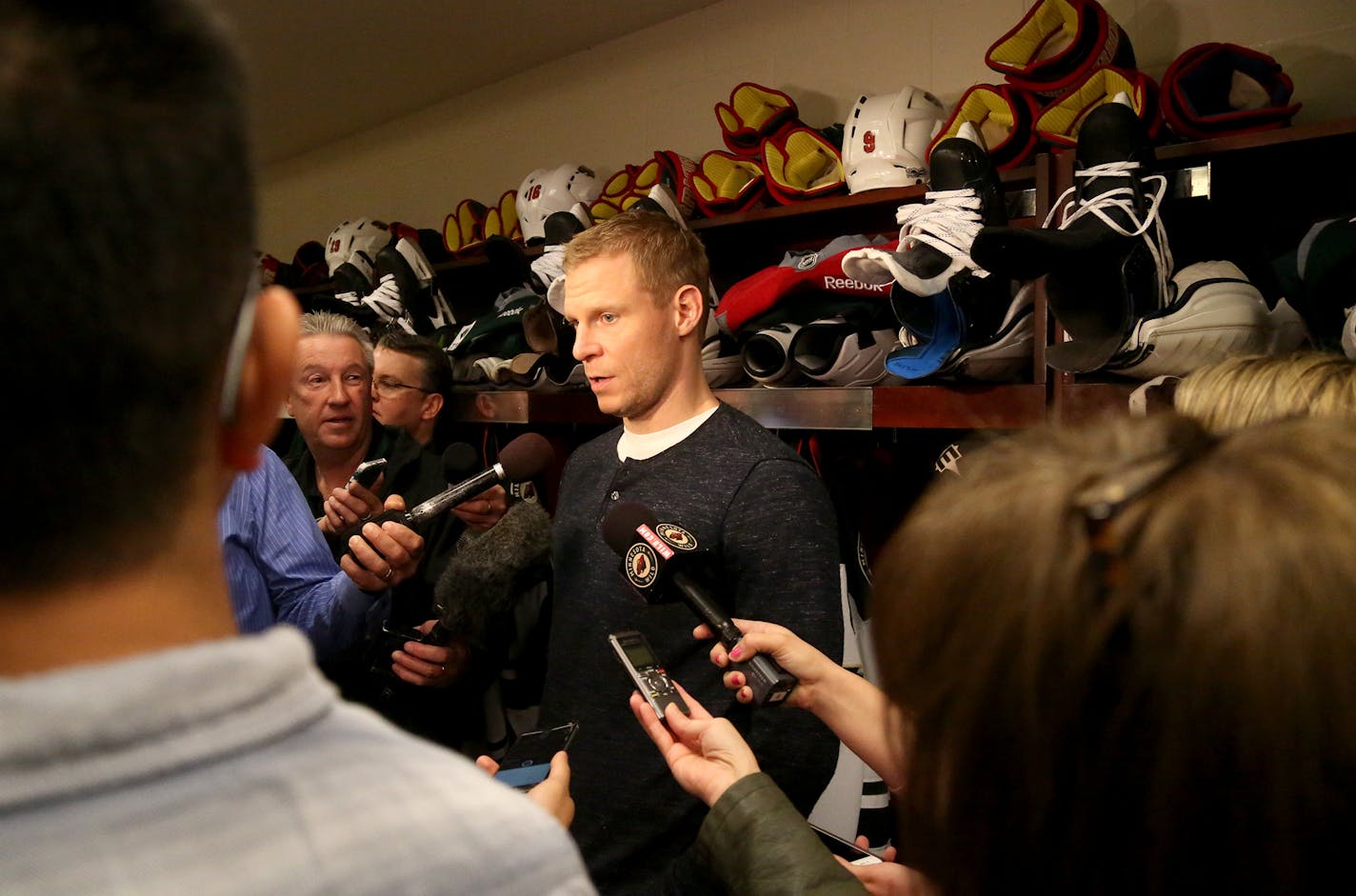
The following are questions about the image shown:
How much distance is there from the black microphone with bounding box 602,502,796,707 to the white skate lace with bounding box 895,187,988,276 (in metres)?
0.73

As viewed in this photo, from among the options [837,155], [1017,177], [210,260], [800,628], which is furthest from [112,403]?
[837,155]

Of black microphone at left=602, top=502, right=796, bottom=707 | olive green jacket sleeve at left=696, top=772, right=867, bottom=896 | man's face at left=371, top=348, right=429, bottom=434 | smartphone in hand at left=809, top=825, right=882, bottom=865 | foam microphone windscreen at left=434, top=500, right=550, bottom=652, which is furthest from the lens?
man's face at left=371, top=348, right=429, bottom=434

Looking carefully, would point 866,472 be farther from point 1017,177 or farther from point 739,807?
point 739,807

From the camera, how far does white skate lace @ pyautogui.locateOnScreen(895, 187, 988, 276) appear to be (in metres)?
1.45

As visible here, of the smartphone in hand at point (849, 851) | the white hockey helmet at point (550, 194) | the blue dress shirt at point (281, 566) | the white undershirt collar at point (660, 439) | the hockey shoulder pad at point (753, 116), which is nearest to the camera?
the smartphone in hand at point (849, 851)

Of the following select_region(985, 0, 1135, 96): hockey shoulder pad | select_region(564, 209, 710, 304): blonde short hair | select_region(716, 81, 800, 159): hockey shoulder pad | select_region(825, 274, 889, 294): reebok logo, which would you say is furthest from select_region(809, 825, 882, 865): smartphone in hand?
select_region(716, 81, 800, 159): hockey shoulder pad

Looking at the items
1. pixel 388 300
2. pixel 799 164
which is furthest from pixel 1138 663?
pixel 388 300

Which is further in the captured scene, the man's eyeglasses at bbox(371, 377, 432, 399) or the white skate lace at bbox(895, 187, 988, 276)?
the man's eyeglasses at bbox(371, 377, 432, 399)

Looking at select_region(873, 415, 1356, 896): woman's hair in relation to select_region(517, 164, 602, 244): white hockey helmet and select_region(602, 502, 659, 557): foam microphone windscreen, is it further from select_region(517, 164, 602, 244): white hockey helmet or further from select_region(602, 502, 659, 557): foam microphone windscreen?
select_region(517, 164, 602, 244): white hockey helmet

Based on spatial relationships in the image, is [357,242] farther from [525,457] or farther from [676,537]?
[676,537]

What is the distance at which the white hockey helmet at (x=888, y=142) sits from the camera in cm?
184

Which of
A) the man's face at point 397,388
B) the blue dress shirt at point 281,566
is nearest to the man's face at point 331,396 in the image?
the man's face at point 397,388

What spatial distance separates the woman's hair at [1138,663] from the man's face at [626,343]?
0.96 meters

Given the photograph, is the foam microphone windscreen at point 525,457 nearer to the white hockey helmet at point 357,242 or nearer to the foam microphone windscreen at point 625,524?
the foam microphone windscreen at point 625,524
